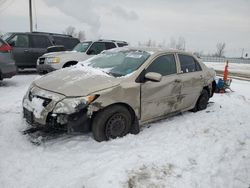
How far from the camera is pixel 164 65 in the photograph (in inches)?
208

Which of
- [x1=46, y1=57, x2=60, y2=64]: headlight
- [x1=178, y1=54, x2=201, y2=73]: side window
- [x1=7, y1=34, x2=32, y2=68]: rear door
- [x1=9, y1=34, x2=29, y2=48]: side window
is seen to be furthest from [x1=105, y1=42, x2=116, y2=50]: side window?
[x1=178, y1=54, x2=201, y2=73]: side window

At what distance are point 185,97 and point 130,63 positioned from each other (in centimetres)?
160

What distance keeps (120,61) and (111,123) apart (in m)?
1.47

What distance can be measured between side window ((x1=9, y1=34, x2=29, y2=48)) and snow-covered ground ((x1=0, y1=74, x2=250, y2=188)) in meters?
7.09

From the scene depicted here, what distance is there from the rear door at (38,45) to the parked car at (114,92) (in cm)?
722

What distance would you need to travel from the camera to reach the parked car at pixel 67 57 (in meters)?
9.54

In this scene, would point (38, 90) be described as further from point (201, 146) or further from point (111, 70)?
point (201, 146)

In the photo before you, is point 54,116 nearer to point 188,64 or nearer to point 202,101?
point 188,64

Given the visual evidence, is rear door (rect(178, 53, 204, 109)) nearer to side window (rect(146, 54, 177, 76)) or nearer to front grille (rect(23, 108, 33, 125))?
side window (rect(146, 54, 177, 76))

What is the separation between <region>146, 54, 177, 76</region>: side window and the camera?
5.01m

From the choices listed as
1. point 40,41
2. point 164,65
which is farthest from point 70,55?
point 164,65

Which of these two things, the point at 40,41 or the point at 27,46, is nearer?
the point at 27,46

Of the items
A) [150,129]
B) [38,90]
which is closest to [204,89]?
[150,129]

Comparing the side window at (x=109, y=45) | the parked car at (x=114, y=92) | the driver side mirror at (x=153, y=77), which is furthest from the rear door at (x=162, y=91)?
the side window at (x=109, y=45)
